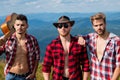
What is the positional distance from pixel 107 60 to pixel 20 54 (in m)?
2.67

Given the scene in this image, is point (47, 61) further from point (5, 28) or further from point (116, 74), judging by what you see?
point (116, 74)

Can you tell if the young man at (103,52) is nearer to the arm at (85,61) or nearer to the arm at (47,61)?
the arm at (85,61)

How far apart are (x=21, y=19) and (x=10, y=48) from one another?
912 mm

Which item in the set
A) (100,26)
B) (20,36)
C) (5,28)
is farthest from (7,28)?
(100,26)

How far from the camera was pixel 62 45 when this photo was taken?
8.35 m

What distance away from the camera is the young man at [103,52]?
7.96 m

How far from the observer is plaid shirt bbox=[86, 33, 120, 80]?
7996 millimetres

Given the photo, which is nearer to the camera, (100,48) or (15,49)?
(100,48)

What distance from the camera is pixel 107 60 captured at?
26.4 ft

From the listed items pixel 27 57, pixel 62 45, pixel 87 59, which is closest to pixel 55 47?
pixel 62 45

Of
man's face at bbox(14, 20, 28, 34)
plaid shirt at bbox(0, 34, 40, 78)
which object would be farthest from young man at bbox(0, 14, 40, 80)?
man's face at bbox(14, 20, 28, 34)

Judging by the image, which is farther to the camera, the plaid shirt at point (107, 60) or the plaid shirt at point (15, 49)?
the plaid shirt at point (15, 49)

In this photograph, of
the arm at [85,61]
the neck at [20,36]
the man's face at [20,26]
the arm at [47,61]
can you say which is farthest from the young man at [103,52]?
the neck at [20,36]

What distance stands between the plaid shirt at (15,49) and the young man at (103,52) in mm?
1738
